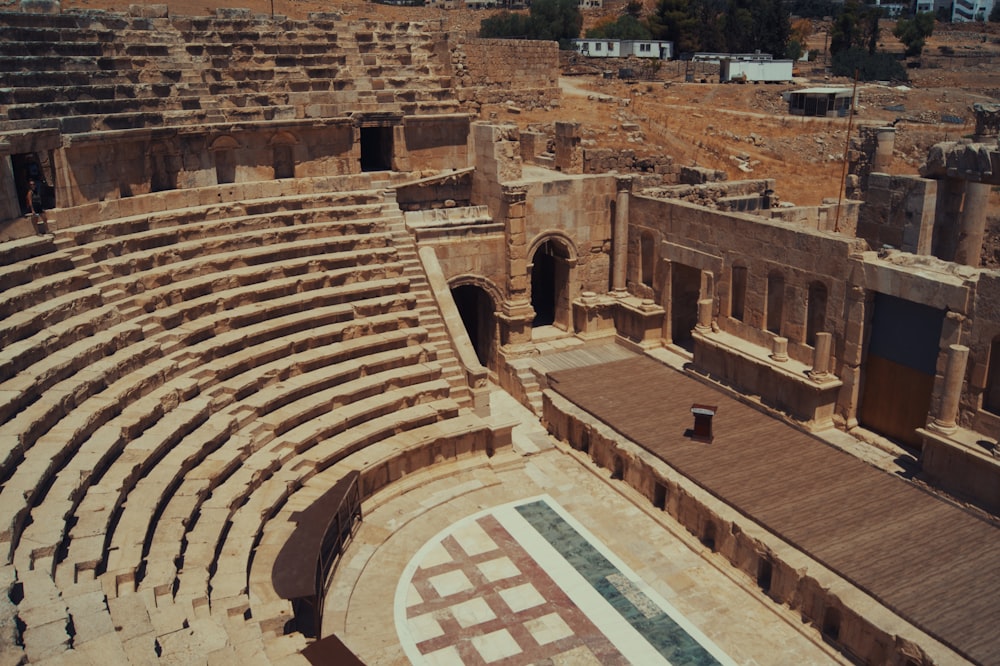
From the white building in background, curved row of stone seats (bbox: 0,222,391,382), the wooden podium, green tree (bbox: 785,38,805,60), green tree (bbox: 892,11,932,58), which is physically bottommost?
the wooden podium

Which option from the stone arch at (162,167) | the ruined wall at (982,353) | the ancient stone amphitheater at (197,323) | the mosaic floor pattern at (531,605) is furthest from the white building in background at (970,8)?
the mosaic floor pattern at (531,605)

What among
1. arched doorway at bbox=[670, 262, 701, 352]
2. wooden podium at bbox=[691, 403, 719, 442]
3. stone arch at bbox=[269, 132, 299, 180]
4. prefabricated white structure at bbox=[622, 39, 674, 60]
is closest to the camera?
wooden podium at bbox=[691, 403, 719, 442]

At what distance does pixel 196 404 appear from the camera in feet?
45.1

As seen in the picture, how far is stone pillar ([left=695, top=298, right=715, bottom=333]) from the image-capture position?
1834cm

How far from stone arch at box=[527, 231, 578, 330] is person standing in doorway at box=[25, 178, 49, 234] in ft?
33.7

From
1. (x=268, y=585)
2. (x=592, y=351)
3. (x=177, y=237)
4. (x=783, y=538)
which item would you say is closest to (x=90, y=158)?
(x=177, y=237)

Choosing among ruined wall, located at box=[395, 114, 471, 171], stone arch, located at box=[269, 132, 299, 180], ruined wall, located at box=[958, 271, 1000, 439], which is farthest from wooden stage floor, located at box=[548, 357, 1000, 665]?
stone arch, located at box=[269, 132, 299, 180]

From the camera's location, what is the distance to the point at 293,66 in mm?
20547

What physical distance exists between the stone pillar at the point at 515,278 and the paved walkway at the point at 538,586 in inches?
189

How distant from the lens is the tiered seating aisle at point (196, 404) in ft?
30.0

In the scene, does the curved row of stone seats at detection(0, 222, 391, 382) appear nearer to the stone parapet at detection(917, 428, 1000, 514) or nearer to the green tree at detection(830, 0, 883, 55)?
the stone parapet at detection(917, 428, 1000, 514)

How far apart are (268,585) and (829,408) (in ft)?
34.2

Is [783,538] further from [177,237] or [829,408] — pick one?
[177,237]

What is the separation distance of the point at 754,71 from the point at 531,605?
4947 centimetres
